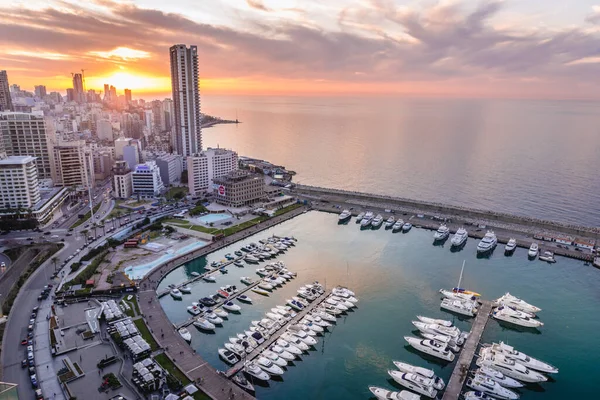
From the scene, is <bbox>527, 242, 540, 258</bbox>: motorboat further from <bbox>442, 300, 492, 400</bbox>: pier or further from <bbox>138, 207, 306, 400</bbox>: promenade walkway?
<bbox>138, 207, 306, 400</bbox>: promenade walkway

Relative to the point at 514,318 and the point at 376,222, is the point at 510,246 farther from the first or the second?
A: the point at 376,222

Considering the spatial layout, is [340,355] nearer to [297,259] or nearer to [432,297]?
[432,297]

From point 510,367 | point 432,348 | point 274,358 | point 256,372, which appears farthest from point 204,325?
point 510,367

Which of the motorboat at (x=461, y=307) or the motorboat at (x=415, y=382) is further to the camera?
the motorboat at (x=461, y=307)

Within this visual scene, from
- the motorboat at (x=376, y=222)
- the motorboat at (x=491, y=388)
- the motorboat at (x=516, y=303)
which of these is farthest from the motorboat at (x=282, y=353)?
the motorboat at (x=376, y=222)

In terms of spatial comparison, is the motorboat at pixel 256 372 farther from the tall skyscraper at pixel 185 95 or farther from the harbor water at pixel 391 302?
the tall skyscraper at pixel 185 95

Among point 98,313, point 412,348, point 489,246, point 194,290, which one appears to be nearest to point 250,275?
point 194,290
